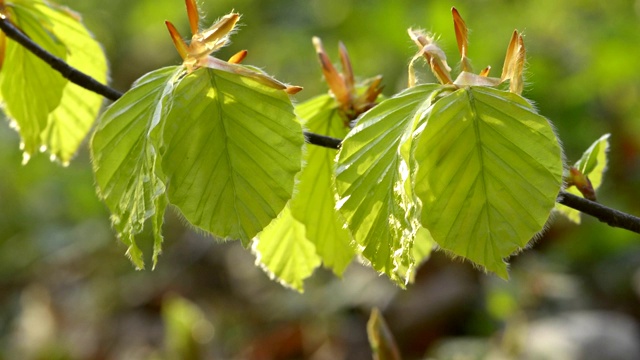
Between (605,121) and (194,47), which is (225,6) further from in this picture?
(194,47)

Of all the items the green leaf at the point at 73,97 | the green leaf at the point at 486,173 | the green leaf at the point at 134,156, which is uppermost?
the green leaf at the point at 486,173

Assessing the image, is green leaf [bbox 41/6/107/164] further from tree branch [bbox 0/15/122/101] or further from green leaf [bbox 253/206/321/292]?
green leaf [bbox 253/206/321/292]

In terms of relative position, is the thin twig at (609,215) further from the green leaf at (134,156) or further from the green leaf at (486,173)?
the green leaf at (134,156)

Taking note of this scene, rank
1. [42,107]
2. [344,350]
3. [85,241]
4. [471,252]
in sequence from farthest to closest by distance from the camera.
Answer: [85,241]
[344,350]
[42,107]
[471,252]

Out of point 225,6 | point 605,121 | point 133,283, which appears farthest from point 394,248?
point 225,6

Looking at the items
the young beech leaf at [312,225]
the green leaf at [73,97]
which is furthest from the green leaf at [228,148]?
the green leaf at [73,97]

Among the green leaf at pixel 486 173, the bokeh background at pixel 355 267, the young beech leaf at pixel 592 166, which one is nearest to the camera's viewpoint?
Result: the green leaf at pixel 486 173
